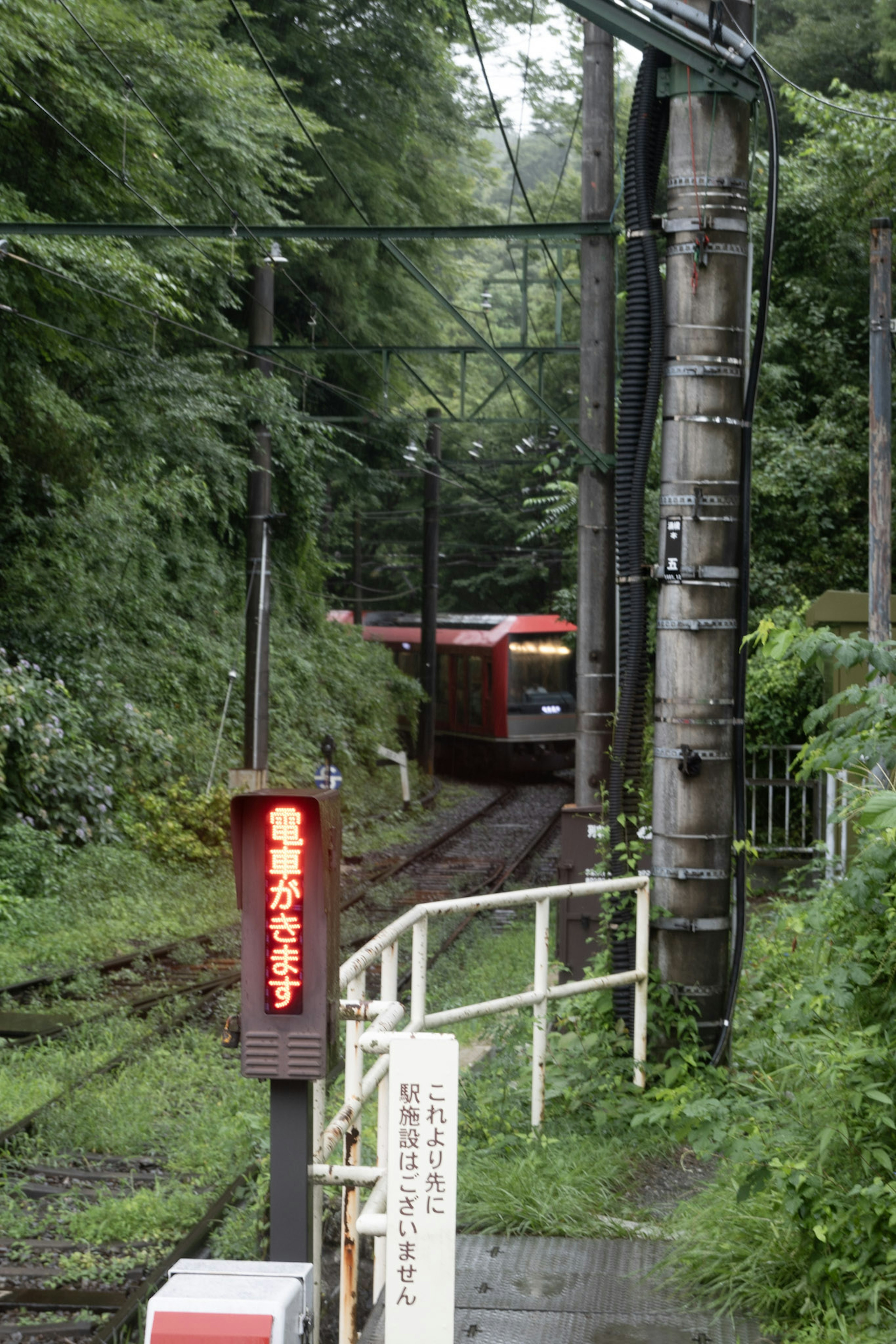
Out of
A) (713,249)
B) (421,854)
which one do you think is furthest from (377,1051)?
(421,854)

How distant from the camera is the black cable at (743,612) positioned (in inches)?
223

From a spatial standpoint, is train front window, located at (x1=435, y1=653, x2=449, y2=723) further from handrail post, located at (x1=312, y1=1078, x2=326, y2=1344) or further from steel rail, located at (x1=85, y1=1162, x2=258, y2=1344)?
handrail post, located at (x1=312, y1=1078, x2=326, y2=1344)

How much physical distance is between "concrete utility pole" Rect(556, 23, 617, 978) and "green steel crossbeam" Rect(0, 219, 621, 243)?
2.11ft

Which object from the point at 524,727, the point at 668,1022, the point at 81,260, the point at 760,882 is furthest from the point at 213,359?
the point at 668,1022

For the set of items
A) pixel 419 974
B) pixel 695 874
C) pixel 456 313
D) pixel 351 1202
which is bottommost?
pixel 351 1202

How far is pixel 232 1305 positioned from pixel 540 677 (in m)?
26.2

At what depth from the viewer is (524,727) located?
28.8m

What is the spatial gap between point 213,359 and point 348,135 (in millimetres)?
8922

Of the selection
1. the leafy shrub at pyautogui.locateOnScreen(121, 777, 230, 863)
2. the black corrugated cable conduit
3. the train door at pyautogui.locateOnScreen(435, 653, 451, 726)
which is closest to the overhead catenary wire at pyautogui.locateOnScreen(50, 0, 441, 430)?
the black corrugated cable conduit

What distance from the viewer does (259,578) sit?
58.0 ft

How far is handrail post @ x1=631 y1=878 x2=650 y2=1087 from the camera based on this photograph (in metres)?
5.63

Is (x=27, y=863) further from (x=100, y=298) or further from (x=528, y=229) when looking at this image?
(x=528, y=229)

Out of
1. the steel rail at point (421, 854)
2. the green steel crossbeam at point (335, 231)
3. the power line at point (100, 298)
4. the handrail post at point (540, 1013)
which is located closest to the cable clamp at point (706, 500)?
the handrail post at point (540, 1013)

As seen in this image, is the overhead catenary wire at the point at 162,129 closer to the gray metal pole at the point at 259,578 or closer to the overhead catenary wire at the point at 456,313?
the gray metal pole at the point at 259,578
